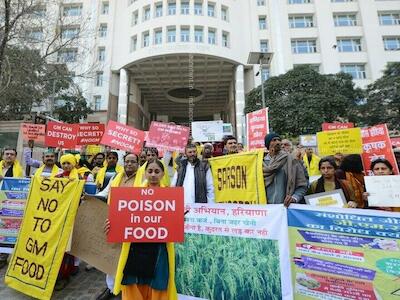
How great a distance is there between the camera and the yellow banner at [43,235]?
3.61 metres

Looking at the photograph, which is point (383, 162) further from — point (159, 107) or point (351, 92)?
point (159, 107)

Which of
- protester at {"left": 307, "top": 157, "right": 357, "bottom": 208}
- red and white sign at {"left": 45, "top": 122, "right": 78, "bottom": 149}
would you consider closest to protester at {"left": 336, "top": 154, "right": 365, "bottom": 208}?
protester at {"left": 307, "top": 157, "right": 357, "bottom": 208}

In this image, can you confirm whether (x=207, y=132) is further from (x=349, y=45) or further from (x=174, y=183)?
(x=349, y=45)

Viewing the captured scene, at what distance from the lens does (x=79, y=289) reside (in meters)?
3.96


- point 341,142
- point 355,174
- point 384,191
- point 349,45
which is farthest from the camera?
point 349,45

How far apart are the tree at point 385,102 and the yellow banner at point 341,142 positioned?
617 inches

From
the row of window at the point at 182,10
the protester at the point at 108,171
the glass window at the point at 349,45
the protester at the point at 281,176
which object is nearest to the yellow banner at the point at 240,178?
the protester at the point at 281,176

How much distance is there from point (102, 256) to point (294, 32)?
2956 centimetres

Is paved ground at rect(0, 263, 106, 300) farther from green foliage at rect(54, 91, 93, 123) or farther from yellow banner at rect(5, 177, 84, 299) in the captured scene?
green foliage at rect(54, 91, 93, 123)

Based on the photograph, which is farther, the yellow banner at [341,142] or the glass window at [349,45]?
the glass window at [349,45]

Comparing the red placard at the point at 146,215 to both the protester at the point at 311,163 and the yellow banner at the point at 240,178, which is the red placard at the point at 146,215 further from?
the protester at the point at 311,163

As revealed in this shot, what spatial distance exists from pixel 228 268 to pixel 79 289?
2.21m

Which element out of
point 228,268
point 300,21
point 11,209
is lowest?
point 228,268

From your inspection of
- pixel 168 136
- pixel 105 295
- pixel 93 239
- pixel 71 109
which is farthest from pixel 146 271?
pixel 71 109
